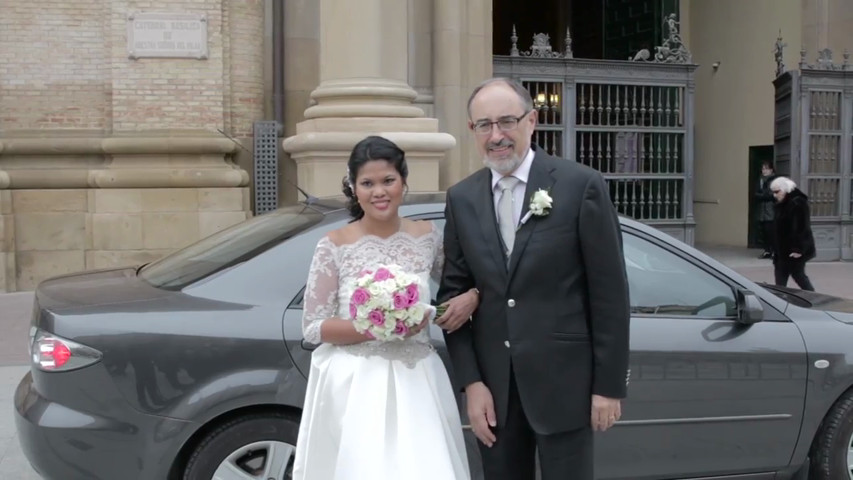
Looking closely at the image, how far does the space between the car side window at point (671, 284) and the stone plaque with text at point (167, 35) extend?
27.8 ft

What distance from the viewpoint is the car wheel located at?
402 centimetres

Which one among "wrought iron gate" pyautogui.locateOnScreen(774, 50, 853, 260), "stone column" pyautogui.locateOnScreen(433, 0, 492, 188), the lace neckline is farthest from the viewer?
"wrought iron gate" pyautogui.locateOnScreen(774, 50, 853, 260)

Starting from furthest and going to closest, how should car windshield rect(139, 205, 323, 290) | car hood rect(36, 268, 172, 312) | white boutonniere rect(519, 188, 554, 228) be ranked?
1. car windshield rect(139, 205, 323, 290)
2. car hood rect(36, 268, 172, 312)
3. white boutonniere rect(519, 188, 554, 228)

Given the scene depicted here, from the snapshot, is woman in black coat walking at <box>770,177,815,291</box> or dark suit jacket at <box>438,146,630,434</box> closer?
dark suit jacket at <box>438,146,630,434</box>

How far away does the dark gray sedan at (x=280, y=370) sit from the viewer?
397 centimetres

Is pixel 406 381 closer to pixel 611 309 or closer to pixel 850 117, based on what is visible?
pixel 611 309

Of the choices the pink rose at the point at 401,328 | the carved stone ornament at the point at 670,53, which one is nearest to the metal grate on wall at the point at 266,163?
the carved stone ornament at the point at 670,53

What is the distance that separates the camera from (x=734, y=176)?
1775 cm

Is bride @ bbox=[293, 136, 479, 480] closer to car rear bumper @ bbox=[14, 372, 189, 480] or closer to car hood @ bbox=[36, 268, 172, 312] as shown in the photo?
car rear bumper @ bbox=[14, 372, 189, 480]

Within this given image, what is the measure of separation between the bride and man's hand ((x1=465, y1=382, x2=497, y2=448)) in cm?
14

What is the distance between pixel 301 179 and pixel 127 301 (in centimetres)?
750

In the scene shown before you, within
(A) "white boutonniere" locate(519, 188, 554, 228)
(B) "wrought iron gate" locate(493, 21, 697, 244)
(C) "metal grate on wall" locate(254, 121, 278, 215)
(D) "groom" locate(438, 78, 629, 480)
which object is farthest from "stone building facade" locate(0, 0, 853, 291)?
(A) "white boutonniere" locate(519, 188, 554, 228)

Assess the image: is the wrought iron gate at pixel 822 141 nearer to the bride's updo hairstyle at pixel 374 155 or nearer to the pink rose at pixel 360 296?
the bride's updo hairstyle at pixel 374 155

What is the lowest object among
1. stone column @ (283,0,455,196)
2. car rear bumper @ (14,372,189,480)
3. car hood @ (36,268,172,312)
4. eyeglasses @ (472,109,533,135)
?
car rear bumper @ (14,372,189,480)
